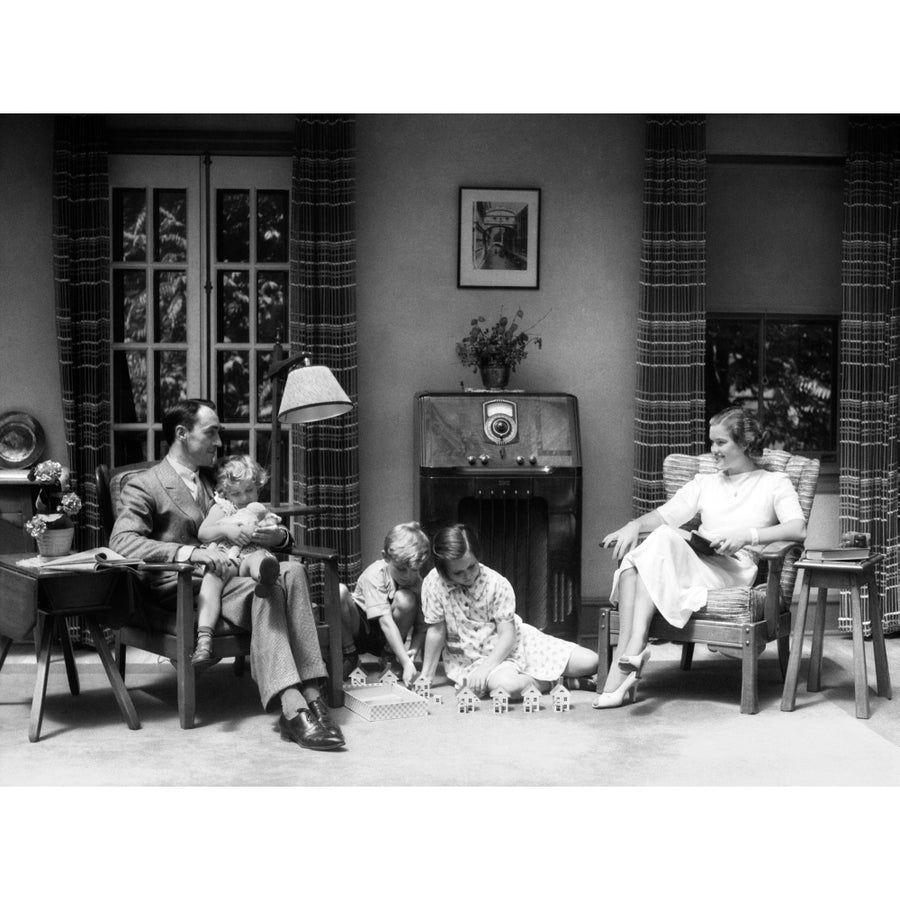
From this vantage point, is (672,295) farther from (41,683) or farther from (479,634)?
(41,683)

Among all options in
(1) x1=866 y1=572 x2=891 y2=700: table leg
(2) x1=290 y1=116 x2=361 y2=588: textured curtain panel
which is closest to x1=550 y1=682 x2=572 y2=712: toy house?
(1) x1=866 y1=572 x2=891 y2=700: table leg

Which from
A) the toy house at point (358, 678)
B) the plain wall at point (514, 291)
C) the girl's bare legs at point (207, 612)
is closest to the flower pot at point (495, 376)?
the plain wall at point (514, 291)

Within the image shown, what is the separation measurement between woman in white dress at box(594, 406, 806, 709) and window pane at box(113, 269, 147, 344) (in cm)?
262

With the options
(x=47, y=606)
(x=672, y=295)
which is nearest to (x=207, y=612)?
(x=47, y=606)

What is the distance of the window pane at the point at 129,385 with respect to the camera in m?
6.18

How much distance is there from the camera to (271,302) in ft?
20.4

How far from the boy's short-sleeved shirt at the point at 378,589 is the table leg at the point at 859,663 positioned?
5.66 feet

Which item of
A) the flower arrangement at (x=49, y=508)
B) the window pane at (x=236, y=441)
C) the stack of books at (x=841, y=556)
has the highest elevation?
the window pane at (x=236, y=441)

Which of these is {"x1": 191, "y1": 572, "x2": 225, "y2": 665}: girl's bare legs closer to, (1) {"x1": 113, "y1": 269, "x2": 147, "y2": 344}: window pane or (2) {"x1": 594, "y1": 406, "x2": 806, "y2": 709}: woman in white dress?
(2) {"x1": 594, "y1": 406, "x2": 806, "y2": 709}: woman in white dress

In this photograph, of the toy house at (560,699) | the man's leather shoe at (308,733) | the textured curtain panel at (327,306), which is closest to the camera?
the man's leather shoe at (308,733)

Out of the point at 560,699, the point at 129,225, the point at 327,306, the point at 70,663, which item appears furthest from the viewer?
the point at 129,225

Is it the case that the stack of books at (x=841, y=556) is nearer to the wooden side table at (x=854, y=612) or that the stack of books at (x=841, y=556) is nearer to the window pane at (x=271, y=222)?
the wooden side table at (x=854, y=612)

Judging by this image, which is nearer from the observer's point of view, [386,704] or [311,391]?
[386,704]

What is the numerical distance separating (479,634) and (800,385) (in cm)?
255
